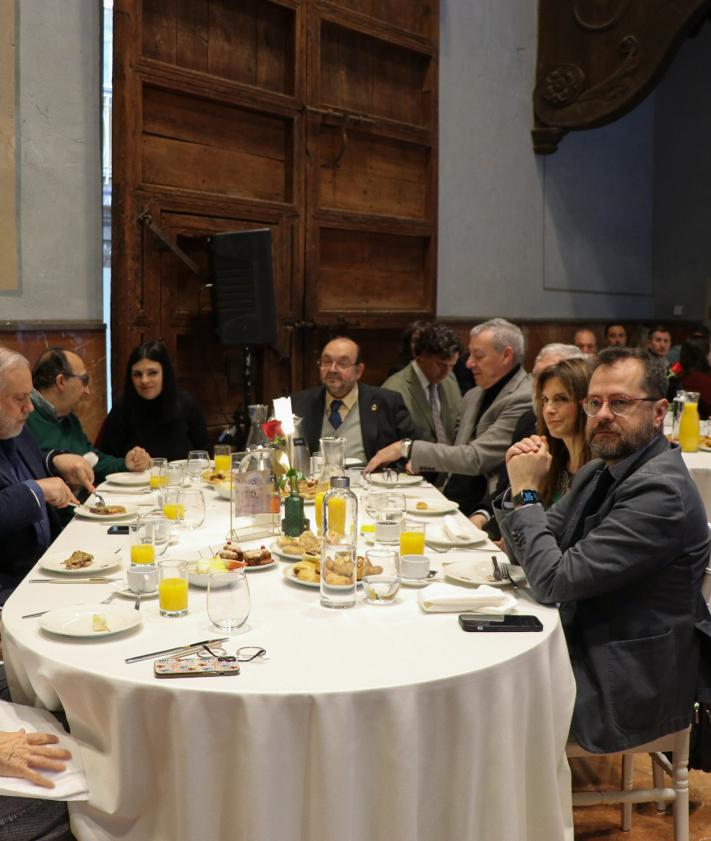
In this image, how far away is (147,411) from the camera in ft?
15.5

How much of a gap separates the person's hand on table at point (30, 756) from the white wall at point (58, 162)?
3.49m

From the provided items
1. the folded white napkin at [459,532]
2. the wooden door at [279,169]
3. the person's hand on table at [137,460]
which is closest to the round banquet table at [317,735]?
the folded white napkin at [459,532]

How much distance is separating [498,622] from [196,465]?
1889 mm

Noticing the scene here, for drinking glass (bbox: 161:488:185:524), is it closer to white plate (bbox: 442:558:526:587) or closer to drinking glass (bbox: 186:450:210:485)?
drinking glass (bbox: 186:450:210:485)

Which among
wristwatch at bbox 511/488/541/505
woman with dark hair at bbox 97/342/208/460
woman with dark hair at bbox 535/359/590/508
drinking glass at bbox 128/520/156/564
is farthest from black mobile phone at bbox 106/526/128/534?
woman with dark hair at bbox 97/342/208/460

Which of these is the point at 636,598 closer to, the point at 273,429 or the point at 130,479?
the point at 273,429

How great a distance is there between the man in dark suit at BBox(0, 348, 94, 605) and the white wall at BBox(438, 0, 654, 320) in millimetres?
4862

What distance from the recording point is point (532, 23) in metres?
8.04

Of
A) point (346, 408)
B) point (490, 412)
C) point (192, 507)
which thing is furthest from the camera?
point (346, 408)

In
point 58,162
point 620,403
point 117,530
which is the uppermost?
point 58,162

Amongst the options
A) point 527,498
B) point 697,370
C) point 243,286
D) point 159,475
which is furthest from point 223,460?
point 697,370

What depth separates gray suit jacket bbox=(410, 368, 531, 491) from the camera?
4.05 meters

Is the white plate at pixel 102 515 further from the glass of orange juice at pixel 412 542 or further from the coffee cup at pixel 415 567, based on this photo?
the coffee cup at pixel 415 567

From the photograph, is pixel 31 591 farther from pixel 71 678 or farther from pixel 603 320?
pixel 603 320
